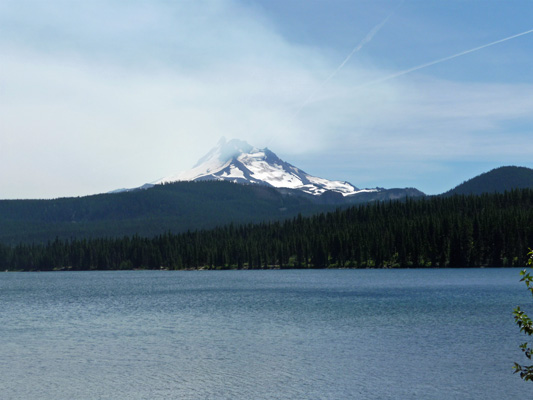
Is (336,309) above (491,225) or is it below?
below

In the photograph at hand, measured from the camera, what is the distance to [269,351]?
48.1 metres

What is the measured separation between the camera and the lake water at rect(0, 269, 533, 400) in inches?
1410

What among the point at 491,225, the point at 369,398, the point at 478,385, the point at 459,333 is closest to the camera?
the point at 369,398

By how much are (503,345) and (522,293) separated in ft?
183

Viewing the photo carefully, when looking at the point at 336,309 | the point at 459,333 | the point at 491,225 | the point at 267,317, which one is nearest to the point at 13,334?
the point at 267,317

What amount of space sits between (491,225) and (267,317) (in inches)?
5661

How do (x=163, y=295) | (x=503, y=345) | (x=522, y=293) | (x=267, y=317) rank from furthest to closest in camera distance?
(x=163, y=295) < (x=522, y=293) < (x=267, y=317) < (x=503, y=345)

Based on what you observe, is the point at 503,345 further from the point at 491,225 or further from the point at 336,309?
the point at 491,225

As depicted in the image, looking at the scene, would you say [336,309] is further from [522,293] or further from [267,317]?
[522,293]

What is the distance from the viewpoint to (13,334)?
62406 mm

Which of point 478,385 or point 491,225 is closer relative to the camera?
point 478,385

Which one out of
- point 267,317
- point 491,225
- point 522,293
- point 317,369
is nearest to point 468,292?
point 522,293

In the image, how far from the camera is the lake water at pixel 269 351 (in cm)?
3581

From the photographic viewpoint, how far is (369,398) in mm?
33125
